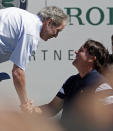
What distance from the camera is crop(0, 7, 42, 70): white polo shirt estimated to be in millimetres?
3072

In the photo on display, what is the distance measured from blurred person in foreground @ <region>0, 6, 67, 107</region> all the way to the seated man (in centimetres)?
29

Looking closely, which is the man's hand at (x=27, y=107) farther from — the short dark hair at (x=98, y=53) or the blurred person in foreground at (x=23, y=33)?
the short dark hair at (x=98, y=53)

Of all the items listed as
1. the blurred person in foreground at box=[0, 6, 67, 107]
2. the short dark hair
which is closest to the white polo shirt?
the blurred person in foreground at box=[0, 6, 67, 107]

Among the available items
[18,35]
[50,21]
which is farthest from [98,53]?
[18,35]

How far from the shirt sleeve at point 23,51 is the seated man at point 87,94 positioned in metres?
0.31

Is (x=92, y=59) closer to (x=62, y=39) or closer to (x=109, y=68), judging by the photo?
(x=109, y=68)

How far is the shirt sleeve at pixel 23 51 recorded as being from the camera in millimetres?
3059

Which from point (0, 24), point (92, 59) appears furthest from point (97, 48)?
point (0, 24)

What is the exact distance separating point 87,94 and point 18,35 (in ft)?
2.37

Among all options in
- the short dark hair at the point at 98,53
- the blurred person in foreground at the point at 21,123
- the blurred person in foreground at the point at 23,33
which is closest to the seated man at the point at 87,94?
the short dark hair at the point at 98,53

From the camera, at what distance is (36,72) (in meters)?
4.75

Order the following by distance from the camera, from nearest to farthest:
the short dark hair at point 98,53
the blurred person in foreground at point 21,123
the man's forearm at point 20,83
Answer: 1. the blurred person in foreground at point 21,123
2. the short dark hair at point 98,53
3. the man's forearm at point 20,83

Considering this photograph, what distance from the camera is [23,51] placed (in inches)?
120

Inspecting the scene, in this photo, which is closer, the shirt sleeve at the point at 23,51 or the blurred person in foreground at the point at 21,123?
the blurred person in foreground at the point at 21,123
